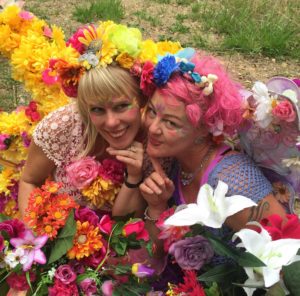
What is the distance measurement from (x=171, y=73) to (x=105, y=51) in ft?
1.08

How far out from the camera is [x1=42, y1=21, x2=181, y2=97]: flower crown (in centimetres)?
225

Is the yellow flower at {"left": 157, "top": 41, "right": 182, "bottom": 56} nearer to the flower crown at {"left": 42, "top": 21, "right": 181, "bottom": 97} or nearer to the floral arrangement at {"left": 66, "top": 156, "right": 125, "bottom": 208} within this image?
the flower crown at {"left": 42, "top": 21, "right": 181, "bottom": 97}

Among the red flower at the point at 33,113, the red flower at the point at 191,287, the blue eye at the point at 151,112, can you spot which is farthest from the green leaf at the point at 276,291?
the red flower at the point at 33,113

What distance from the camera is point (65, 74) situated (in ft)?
7.75

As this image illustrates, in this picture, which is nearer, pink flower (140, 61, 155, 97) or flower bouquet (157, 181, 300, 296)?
flower bouquet (157, 181, 300, 296)

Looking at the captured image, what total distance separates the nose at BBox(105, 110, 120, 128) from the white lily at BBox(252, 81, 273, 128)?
59cm

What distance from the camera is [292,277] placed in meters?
1.28

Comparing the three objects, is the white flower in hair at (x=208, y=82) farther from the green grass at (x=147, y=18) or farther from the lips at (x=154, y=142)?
the green grass at (x=147, y=18)

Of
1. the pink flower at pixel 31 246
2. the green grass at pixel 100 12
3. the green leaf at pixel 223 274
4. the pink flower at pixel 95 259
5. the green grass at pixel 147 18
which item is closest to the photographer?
the green leaf at pixel 223 274

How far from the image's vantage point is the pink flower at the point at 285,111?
1.98 m

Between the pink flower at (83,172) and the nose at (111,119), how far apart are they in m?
0.29

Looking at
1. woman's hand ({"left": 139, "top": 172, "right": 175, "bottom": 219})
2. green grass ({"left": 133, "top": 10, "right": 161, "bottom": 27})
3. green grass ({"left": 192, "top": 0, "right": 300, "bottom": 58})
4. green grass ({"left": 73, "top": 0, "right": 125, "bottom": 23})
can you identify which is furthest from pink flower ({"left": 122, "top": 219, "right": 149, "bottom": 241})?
green grass ({"left": 73, "top": 0, "right": 125, "bottom": 23})

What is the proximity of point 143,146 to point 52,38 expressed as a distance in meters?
1.10

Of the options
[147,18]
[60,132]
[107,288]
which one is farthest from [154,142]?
[147,18]
